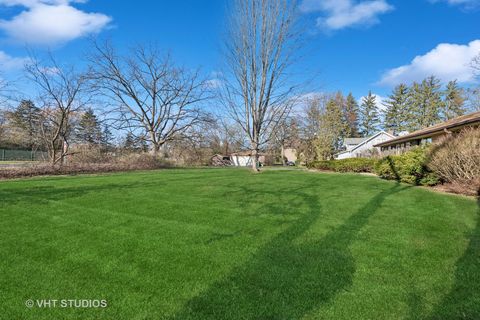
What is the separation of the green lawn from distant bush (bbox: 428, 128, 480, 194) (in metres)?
2.62

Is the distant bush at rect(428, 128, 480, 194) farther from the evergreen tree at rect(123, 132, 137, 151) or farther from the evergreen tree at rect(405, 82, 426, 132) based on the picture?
the evergreen tree at rect(405, 82, 426, 132)

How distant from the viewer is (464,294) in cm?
253

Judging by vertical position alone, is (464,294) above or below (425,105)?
below

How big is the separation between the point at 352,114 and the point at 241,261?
58617mm

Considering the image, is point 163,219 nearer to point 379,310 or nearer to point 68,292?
point 68,292

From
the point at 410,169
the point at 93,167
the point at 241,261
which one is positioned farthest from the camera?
the point at 93,167

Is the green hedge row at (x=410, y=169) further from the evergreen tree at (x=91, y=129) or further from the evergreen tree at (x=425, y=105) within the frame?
the evergreen tree at (x=425, y=105)

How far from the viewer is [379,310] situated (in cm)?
229

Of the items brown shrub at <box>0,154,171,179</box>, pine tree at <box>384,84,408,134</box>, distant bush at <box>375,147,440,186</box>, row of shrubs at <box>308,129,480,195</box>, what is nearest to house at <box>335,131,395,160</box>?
pine tree at <box>384,84,408,134</box>

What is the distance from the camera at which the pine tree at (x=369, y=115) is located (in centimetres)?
5566

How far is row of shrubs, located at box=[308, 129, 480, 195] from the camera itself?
7.97 metres

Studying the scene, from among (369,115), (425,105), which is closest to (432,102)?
(425,105)

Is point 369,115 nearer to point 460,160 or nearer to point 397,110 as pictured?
point 397,110

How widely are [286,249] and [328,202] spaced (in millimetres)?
3392
